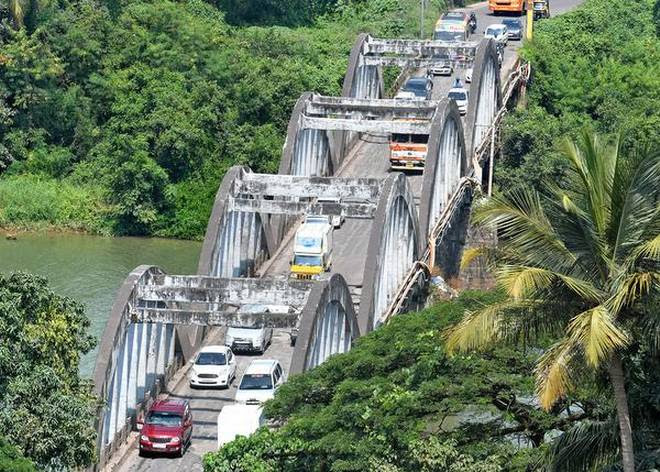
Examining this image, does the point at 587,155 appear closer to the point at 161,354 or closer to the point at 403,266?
the point at 161,354

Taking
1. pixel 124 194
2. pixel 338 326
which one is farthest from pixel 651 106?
pixel 338 326

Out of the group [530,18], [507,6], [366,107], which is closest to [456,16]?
[530,18]

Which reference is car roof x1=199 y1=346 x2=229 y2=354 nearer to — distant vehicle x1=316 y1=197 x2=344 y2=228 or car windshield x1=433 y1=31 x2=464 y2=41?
distant vehicle x1=316 y1=197 x2=344 y2=228

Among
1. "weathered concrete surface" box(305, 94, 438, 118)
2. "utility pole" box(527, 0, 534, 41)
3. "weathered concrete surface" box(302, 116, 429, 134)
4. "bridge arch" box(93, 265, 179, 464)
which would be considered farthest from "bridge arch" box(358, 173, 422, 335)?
"utility pole" box(527, 0, 534, 41)

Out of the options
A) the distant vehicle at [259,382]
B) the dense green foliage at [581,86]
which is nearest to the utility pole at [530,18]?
the dense green foliage at [581,86]

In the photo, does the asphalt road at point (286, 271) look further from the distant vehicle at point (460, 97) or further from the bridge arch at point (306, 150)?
the distant vehicle at point (460, 97)

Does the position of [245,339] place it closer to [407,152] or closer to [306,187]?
[306,187]
